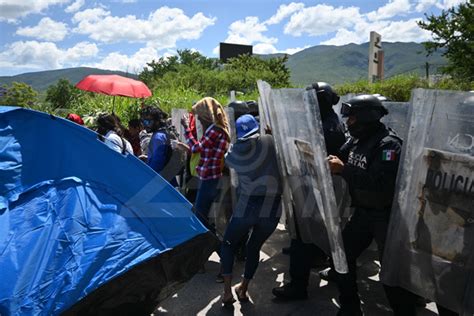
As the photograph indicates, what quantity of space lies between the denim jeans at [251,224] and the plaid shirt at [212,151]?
0.69m

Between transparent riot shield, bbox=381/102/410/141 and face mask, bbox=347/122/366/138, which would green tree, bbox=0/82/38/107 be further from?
face mask, bbox=347/122/366/138

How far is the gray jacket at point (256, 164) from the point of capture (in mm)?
3426

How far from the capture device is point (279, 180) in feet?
11.8

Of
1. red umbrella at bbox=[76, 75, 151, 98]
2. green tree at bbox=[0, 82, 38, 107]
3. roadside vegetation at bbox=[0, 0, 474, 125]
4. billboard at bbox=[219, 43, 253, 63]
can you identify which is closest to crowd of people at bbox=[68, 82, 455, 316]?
red umbrella at bbox=[76, 75, 151, 98]

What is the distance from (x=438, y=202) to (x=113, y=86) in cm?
534

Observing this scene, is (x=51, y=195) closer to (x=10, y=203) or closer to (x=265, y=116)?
(x=10, y=203)

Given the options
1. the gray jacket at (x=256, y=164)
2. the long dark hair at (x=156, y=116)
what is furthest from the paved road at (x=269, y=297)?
the long dark hair at (x=156, y=116)

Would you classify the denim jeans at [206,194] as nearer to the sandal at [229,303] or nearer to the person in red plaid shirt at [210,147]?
the person in red plaid shirt at [210,147]

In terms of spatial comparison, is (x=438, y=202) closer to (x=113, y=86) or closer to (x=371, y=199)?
(x=371, y=199)

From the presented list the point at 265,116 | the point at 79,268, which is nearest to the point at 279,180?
the point at 265,116

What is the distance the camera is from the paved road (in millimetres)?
3576

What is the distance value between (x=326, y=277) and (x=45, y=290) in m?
2.76

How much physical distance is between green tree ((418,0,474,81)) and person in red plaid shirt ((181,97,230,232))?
11844mm

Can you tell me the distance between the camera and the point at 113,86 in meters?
6.45
